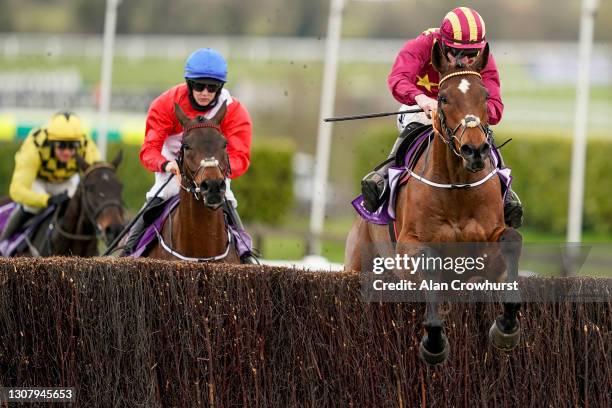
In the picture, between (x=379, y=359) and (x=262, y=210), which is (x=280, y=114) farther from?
(x=379, y=359)

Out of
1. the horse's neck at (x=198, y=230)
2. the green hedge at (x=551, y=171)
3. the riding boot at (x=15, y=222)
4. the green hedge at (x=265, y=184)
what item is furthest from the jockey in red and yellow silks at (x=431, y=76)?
the green hedge at (x=551, y=171)

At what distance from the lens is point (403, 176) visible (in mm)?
7824

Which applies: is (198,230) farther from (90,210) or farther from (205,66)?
(90,210)

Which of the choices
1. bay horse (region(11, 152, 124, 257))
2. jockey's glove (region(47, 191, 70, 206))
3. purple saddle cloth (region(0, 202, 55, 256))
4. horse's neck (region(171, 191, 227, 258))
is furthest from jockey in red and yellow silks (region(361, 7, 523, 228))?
purple saddle cloth (region(0, 202, 55, 256))

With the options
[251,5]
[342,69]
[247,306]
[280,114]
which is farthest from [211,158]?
[251,5]

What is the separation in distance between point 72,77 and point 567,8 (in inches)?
904

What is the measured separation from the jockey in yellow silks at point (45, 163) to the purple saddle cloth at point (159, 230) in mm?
2933

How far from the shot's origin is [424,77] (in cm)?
814

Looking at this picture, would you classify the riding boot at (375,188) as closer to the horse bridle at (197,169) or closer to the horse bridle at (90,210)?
the horse bridle at (197,169)

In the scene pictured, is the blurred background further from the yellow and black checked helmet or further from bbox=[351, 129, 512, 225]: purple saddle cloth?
bbox=[351, 129, 512, 225]: purple saddle cloth

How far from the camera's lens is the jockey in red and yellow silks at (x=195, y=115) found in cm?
858

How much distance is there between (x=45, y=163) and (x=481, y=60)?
19.6 feet

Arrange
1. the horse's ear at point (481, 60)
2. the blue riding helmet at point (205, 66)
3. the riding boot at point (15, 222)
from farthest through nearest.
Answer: the riding boot at point (15, 222) → the blue riding helmet at point (205, 66) → the horse's ear at point (481, 60)

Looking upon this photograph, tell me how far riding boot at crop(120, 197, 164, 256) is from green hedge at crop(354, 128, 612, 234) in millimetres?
18851
